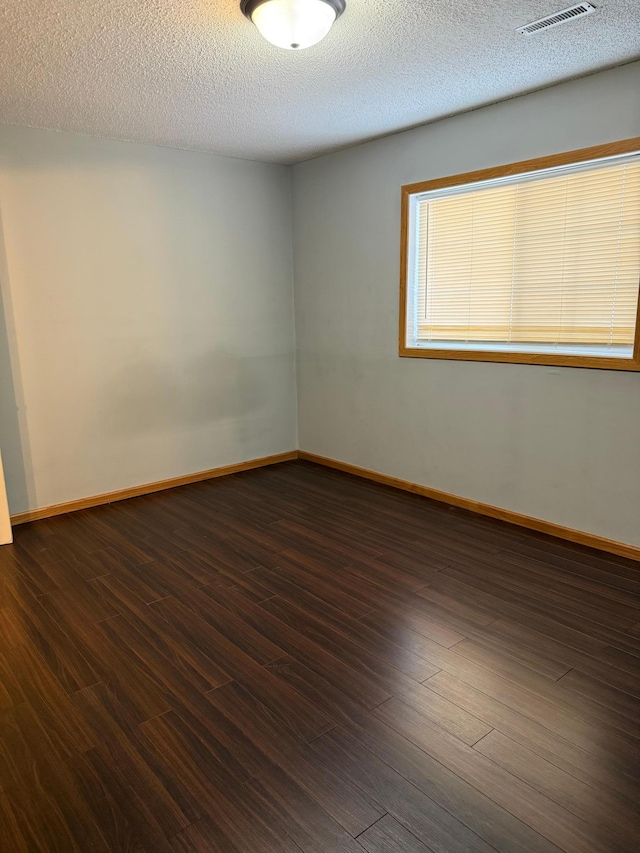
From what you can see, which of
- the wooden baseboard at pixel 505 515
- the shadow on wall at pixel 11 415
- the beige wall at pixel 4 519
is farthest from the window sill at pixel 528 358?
the beige wall at pixel 4 519

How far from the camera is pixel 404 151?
4.02m

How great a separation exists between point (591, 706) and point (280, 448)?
3.71 meters

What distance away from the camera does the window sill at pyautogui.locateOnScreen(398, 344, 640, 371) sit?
10.1ft

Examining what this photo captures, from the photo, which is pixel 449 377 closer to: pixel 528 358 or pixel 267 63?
pixel 528 358

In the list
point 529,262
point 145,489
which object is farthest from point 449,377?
point 145,489

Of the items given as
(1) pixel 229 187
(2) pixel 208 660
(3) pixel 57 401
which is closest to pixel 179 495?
(3) pixel 57 401

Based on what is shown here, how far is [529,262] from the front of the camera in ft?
11.4

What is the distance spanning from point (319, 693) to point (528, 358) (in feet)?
7.83

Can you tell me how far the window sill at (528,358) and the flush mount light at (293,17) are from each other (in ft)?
7.01

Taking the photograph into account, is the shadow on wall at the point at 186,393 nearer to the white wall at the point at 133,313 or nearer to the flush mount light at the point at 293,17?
the white wall at the point at 133,313

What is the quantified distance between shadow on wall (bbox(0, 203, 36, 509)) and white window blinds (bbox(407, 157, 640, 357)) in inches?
111

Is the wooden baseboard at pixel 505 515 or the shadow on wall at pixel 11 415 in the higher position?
the shadow on wall at pixel 11 415

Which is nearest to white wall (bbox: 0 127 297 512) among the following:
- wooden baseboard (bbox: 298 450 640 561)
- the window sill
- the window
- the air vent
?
wooden baseboard (bbox: 298 450 640 561)

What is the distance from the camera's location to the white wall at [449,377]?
124 inches
